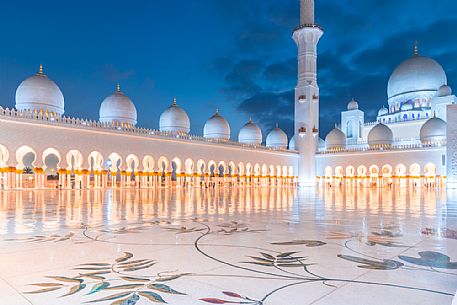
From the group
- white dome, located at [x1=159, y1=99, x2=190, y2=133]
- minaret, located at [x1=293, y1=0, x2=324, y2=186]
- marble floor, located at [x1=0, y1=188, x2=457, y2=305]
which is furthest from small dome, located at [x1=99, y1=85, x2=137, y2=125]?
marble floor, located at [x1=0, y1=188, x2=457, y2=305]

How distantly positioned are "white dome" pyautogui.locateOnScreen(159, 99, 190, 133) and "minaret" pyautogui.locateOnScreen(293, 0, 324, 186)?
8.47m

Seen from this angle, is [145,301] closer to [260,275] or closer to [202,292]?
[202,292]

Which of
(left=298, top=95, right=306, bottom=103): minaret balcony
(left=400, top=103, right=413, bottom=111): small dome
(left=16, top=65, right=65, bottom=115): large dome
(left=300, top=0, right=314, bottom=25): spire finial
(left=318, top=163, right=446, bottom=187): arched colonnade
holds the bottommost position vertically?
(left=318, top=163, right=446, bottom=187): arched colonnade

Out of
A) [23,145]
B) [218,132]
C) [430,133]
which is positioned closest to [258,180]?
[218,132]

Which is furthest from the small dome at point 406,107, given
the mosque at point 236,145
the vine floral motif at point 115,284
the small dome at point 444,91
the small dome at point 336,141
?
the vine floral motif at point 115,284

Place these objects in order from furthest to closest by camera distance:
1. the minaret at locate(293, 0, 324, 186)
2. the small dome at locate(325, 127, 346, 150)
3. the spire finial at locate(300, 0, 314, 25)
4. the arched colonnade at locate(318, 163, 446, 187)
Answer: the small dome at locate(325, 127, 346, 150) < the minaret at locate(293, 0, 324, 186) < the spire finial at locate(300, 0, 314, 25) < the arched colonnade at locate(318, 163, 446, 187)

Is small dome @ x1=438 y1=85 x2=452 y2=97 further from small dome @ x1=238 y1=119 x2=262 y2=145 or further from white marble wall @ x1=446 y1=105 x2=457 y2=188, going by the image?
small dome @ x1=238 y1=119 x2=262 y2=145

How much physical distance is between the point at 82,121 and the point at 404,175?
1934 centimetres

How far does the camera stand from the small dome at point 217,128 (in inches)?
984

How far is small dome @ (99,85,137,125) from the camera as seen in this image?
19.1 metres

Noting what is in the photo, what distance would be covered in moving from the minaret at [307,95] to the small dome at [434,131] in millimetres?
7001

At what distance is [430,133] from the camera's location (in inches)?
869

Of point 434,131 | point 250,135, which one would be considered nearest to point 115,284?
point 434,131

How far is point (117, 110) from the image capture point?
62.6 ft
